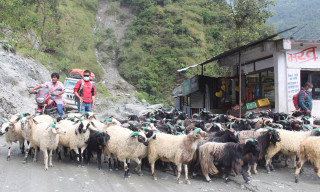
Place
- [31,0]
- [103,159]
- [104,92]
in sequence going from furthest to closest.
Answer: [104,92] → [31,0] → [103,159]

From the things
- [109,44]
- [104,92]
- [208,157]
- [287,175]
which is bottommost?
[287,175]

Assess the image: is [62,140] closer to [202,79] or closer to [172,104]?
[202,79]

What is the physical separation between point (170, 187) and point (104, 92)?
26879 mm

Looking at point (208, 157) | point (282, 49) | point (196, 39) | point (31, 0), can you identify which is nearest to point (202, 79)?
point (282, 49)

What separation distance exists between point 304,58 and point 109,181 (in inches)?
352

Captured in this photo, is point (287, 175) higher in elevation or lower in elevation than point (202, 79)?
lower

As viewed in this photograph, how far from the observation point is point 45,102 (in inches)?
309

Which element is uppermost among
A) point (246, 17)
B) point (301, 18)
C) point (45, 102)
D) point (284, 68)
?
point (301, 18)

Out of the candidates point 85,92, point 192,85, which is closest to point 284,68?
point 192,85

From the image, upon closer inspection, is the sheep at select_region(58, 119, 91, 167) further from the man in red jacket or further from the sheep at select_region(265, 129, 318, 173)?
the sheep at select_region(265, 129, 318, 173)

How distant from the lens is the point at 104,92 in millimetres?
31000

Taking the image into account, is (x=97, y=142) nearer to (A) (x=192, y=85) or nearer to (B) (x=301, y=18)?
(A) (x=192, y=85)

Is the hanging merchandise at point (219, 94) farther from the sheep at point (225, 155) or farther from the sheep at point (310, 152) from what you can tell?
the sheep at point (225, 155)

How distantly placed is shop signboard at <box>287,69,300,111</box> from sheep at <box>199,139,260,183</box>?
5.68 metres
